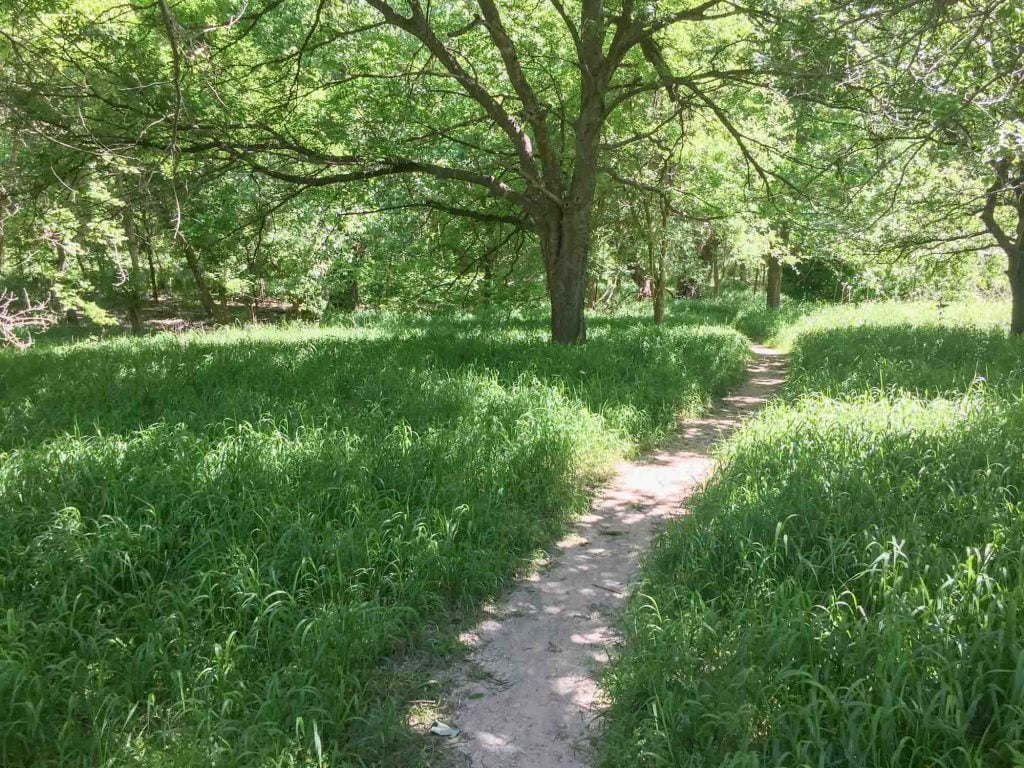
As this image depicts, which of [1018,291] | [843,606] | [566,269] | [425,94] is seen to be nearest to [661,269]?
[566,269]

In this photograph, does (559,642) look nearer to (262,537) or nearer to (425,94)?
(262,537)

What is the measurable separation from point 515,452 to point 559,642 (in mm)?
2087

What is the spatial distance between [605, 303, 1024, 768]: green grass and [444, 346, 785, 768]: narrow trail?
0.72ft

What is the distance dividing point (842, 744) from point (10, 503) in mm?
4840

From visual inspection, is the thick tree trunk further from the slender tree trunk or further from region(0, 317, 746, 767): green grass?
region(0, 317, 746, 767): green grass

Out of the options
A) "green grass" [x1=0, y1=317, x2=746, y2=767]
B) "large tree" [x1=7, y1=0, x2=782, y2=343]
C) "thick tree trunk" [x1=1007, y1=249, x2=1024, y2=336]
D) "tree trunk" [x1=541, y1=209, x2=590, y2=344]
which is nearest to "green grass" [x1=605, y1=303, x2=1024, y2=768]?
"green grass" [x1=0, y1=317, x2=746, y2=767]

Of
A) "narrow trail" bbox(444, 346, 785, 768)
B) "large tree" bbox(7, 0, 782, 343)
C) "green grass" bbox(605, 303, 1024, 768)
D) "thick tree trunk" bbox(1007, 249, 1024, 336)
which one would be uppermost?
"large tree" bbox(7, 0, 782, 343)

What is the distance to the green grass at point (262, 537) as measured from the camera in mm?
2686

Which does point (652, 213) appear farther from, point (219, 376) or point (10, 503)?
point (10, 503)

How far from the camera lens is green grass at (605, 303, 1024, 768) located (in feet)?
7.73

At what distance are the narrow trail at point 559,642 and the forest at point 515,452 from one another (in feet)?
0.07

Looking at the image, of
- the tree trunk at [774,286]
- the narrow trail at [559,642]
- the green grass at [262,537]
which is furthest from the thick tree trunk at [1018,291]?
the tree trunk at [774,286]

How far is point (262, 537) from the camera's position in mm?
3961

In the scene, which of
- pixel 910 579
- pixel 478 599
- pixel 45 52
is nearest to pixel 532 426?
pixel 478 599
